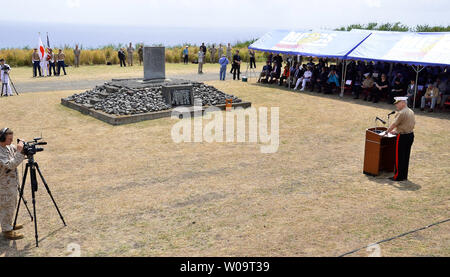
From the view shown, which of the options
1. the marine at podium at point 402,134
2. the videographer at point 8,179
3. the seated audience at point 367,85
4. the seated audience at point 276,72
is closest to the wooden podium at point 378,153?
the marine at podium at point 402,134

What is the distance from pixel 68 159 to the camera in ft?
34.6

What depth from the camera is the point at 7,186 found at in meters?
6.18

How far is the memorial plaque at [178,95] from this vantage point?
16.7 metres

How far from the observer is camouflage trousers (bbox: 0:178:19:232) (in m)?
6.16

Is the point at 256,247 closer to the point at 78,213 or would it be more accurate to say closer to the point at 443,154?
the point at 78,213

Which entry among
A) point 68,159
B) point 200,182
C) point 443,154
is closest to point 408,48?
point 443,154

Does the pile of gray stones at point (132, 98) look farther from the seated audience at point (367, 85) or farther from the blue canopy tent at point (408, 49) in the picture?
the blue canopy tent at point (408, 49)

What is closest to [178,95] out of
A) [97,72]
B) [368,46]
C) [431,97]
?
[368,46]

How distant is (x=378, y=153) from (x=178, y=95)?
31.0ft

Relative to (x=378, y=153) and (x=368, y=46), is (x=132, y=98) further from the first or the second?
(x=368, y=46)

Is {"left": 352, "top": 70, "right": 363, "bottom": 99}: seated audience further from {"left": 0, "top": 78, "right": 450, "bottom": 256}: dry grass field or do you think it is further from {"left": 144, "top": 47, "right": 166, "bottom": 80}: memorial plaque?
{"left": 144, "top": 47, "right": 166, "bottom": 80}: memorial plaque

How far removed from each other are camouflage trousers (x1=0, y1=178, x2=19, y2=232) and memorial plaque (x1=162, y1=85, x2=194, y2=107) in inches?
419

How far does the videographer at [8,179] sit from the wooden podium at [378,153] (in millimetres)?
6980

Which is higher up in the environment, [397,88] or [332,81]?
[332,81]
